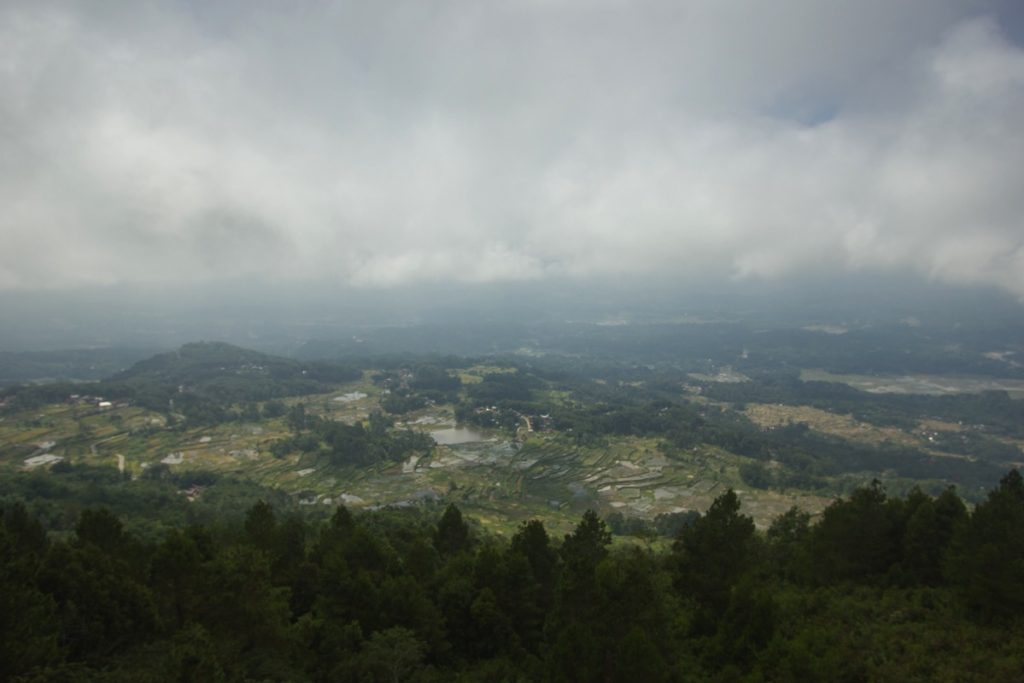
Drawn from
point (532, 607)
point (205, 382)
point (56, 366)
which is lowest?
point (205, 382)

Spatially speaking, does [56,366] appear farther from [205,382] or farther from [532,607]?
[532,607]

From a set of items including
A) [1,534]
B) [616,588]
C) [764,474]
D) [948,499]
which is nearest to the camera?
[616,588]

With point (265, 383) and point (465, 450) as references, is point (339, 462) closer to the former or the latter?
point (465, 450)

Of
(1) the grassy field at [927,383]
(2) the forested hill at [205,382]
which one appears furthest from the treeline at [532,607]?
(1) the grassy field at [927,383]

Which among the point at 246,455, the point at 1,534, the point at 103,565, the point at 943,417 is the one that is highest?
the point at 1,534

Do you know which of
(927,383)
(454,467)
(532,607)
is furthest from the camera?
(927,383)

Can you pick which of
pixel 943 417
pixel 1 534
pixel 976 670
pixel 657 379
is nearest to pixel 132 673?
pixel 1 534

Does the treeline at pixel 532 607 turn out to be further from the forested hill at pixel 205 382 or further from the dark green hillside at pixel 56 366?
the dark green hillside at pixel 56 366

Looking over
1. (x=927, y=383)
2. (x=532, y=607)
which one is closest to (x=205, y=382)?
(x=532, y=607)

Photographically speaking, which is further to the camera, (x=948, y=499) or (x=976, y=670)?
(x=948, y=499)
